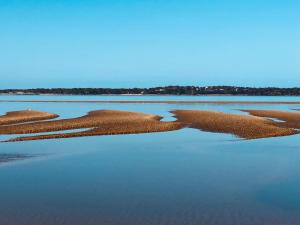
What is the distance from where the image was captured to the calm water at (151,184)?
10.2 metres

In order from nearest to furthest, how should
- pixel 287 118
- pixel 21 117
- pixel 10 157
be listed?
pixel 10 157, pixel 21 117, pixel 287 118

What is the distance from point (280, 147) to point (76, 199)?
12938 mm

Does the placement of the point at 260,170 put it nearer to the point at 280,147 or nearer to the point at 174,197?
the point at 174,197

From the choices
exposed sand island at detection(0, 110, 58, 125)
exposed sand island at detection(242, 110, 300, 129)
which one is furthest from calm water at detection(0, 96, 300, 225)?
exposed sand island at detection(0, 110, 58, 125)

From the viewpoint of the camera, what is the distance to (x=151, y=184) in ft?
44.2

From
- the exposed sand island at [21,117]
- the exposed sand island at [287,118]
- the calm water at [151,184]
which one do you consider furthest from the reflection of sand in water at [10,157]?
the exposed sand island at [287,118]

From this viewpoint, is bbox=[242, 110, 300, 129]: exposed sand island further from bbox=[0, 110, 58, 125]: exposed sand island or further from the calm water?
bbox=[0, 110, 58, 125]: exposed sand island

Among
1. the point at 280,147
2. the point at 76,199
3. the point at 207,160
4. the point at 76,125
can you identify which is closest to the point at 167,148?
the point at 207,160

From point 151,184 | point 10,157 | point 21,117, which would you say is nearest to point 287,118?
point 21,117

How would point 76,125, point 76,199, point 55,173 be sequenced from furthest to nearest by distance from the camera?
point 76,125 → point 55,173 → point 76,199

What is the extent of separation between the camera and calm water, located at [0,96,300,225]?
402 inches

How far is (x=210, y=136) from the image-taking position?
26828 millimetres

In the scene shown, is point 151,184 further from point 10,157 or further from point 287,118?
point 287,118

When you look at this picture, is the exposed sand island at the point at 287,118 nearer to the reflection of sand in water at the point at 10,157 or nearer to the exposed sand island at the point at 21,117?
the exposed sand island at the point at 21,117
